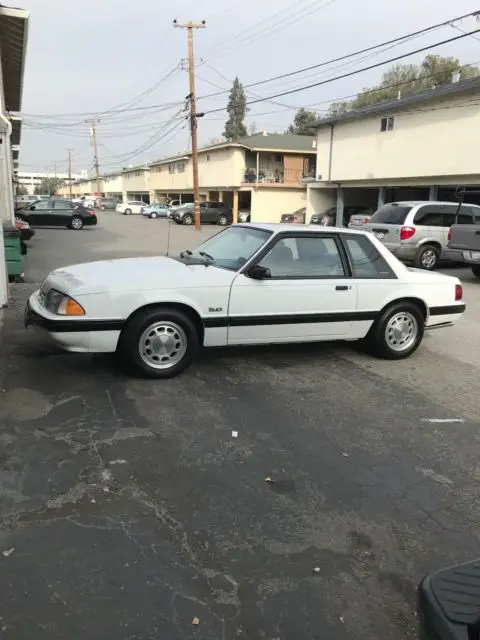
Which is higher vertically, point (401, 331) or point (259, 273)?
point (259, 273)

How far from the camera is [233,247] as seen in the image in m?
6.16

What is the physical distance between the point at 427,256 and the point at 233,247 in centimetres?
1034

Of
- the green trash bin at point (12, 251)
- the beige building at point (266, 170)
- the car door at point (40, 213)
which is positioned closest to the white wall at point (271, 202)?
the beige building at point (266, 170)

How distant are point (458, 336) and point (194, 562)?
20.8ft

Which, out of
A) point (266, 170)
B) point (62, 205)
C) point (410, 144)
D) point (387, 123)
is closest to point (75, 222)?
point (62, 205)

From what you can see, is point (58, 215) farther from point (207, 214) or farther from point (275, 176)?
point (275, 176)

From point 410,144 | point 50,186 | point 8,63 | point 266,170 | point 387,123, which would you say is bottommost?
point 266,170

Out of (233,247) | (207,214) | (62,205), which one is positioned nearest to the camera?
(233,247)

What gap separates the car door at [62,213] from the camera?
32.0 metres

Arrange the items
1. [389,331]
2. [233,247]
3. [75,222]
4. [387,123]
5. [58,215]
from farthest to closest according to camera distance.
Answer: [75,222] → [58,215] → [387,123] → [389,331] → [233,247]

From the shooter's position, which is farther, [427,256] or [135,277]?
[427,256]

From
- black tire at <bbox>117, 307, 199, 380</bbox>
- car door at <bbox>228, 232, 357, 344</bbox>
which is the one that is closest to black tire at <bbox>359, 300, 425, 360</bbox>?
car door at <bbox>228, 232, 357, 344</bbox>

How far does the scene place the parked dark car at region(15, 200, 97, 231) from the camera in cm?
3192

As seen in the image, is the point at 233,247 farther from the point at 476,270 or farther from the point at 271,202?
the point at 271,202
